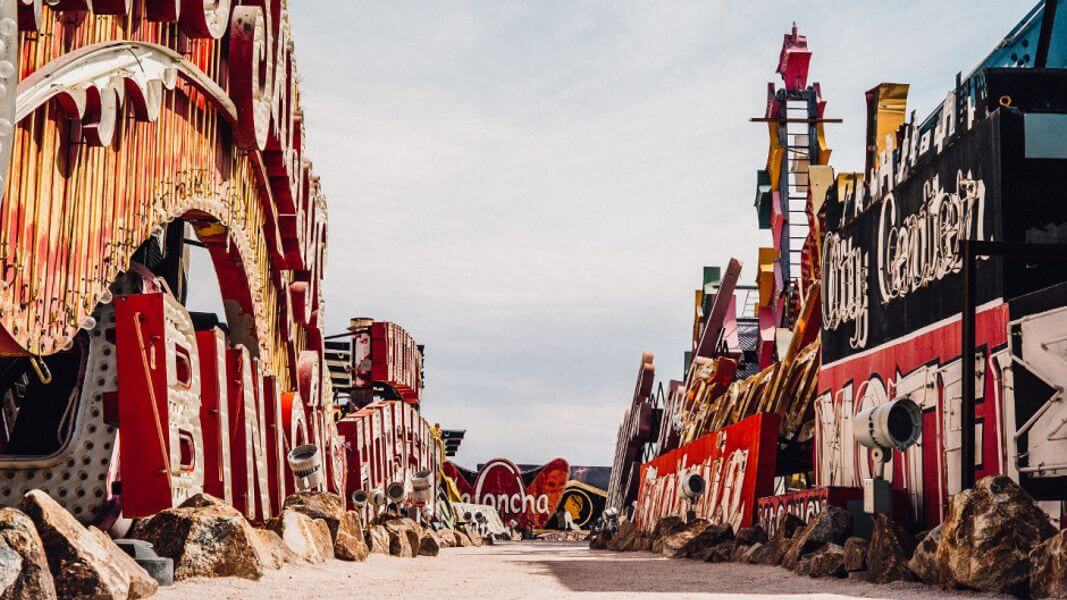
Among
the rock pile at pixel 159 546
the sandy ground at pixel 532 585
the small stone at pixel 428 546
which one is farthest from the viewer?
the small stone at pixel 428 546

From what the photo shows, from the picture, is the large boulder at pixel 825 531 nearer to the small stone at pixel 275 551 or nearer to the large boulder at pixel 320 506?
the small stone at pixel 275 551

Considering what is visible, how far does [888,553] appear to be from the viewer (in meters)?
13.0

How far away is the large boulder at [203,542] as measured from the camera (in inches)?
444

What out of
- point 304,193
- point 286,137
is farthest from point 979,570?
point 304,193

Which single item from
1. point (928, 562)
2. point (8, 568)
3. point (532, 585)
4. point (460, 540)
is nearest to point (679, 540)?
point (532, 585)

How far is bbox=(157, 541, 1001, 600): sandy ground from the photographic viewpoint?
36.9 feet

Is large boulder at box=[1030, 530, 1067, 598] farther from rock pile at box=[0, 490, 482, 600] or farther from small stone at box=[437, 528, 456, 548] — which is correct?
small stone at box=[437, 528, 456, 548]

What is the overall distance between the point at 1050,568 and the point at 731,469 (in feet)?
48.4

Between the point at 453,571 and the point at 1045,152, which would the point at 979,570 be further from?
the point at 453,571

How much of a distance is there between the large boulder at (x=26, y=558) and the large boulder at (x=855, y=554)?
8.59m

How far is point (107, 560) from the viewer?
8.95 m

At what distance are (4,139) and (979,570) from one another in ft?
26.8

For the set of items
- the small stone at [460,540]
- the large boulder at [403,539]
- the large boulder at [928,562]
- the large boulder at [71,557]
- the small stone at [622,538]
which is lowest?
the small stone at [460,540]

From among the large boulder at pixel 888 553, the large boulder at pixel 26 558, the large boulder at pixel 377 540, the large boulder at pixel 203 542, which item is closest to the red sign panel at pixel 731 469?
the large boulder at pixel 377 540
